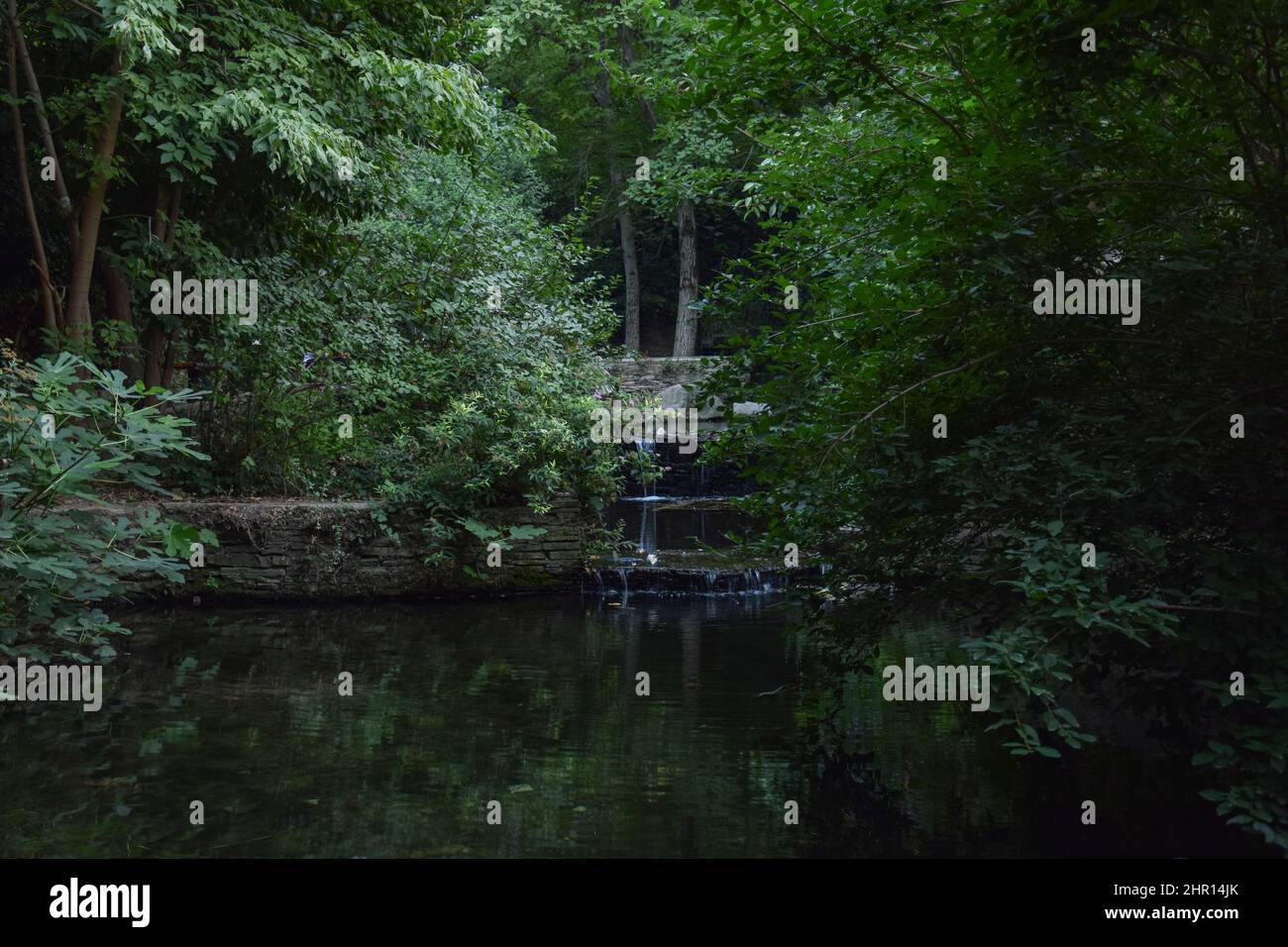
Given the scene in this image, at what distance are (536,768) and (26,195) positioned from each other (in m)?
8.18

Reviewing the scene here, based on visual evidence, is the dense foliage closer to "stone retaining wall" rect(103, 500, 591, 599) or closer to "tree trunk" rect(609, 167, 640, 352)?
"stone retaining wall" rect(103, 500, 591, 599)

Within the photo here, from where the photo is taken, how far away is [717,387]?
5.82 metres

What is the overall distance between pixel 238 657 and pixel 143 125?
4715 millimetres

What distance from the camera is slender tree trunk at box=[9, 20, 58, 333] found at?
10.3 m

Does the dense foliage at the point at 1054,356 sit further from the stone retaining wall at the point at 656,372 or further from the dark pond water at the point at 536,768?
the stone retaining wall at the point at 656,372

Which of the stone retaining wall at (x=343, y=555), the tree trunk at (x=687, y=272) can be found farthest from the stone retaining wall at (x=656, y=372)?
the stone retaining wall at (x=343, y=555)

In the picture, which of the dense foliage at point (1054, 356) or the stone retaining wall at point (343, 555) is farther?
the stone retaining wall at point (343, 555)

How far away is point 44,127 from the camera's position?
1051cm

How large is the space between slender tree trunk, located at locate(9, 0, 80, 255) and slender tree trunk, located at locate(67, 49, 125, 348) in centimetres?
11

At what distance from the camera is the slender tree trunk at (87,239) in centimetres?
1053

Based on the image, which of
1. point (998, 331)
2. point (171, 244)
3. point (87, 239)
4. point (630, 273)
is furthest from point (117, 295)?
point (630, 273)

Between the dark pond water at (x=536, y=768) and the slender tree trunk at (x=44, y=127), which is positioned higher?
the slender tree trunk at (x=44, y=127)

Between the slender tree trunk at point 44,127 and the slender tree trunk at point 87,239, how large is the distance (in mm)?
114

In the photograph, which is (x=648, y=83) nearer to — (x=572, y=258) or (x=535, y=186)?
(x=572, y=258)
